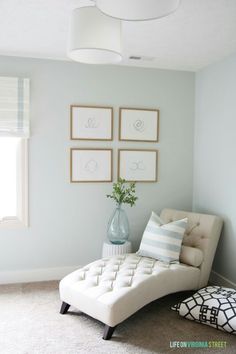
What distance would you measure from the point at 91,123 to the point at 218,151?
1371 millimetres

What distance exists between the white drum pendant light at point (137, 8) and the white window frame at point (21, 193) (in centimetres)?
232

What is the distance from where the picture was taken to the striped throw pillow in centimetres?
354

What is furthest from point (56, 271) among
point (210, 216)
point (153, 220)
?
point (210, 216)

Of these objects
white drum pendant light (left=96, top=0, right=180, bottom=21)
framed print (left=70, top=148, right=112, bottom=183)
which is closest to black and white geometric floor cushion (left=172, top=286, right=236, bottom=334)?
framed print (left=70, top=148, right=112, bottom=183)

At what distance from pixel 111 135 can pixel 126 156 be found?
0.29m

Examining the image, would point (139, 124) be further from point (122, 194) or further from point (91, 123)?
point (122, 194)

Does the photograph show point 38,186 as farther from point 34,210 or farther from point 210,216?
point 210,216

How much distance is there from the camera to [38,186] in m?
3.97

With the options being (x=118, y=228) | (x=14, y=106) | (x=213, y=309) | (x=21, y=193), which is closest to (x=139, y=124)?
(x=118, y=228)

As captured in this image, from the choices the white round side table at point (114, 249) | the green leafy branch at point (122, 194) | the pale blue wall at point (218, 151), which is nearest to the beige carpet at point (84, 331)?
the white round side table at point (114, 249)

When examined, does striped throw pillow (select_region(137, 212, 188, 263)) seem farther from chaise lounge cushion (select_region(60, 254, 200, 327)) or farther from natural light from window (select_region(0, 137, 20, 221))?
natural light from window (select_region(0, 137, 20, 221))

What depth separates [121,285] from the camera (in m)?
2.95

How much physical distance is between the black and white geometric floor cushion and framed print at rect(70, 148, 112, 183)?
A: 1.59m

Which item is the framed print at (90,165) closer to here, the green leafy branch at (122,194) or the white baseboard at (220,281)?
the green leafy branch at (122,194)
